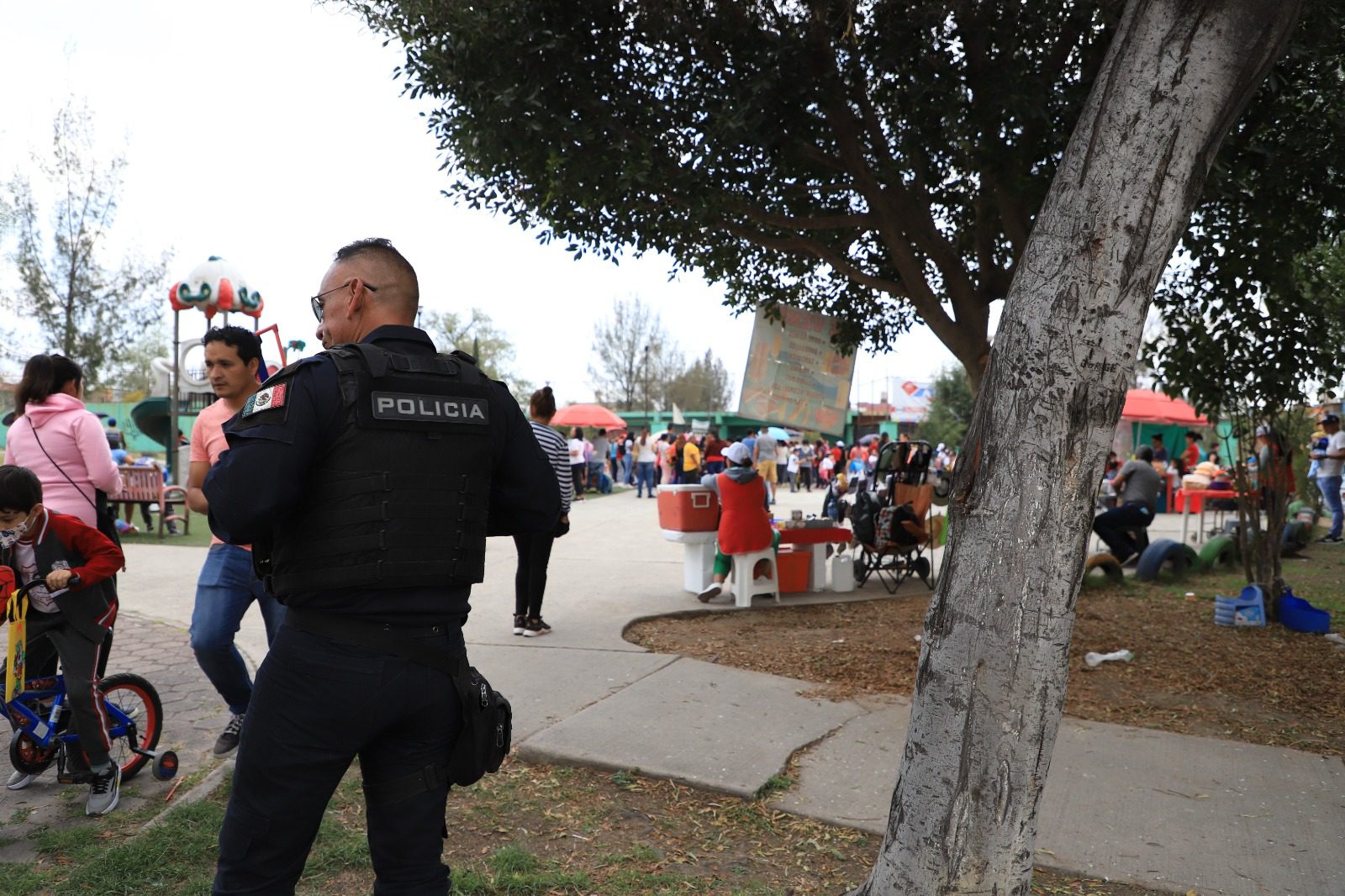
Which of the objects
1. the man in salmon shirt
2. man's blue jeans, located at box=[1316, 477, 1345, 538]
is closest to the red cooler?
→ the man in salmon shirt

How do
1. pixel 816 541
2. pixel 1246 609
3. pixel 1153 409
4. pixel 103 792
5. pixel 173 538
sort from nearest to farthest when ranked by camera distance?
pixel 103 792, pixel 1246 609, pixel 816 541, pixel 173 538, pixel 1153 409

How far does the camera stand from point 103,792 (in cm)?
391

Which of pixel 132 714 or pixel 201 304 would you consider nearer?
pixel 132 714

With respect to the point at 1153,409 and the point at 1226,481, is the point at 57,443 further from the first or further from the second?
the point at 1153,409

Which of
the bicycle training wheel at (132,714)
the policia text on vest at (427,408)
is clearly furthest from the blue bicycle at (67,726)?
the policia text on vest at (427,408)

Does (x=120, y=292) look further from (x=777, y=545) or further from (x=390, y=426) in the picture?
(x=390, y=426)

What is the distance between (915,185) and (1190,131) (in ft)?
16.5

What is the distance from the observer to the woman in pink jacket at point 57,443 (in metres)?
4.23

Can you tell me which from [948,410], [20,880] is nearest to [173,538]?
[20,880]

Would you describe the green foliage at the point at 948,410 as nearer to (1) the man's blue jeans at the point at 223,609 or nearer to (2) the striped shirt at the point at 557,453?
(2) the striped shirt at the point at 557,453

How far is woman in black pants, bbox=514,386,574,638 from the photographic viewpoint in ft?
22.1

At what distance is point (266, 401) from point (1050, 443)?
195cm

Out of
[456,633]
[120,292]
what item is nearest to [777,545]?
[456,633]

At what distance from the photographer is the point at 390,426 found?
218 cm
